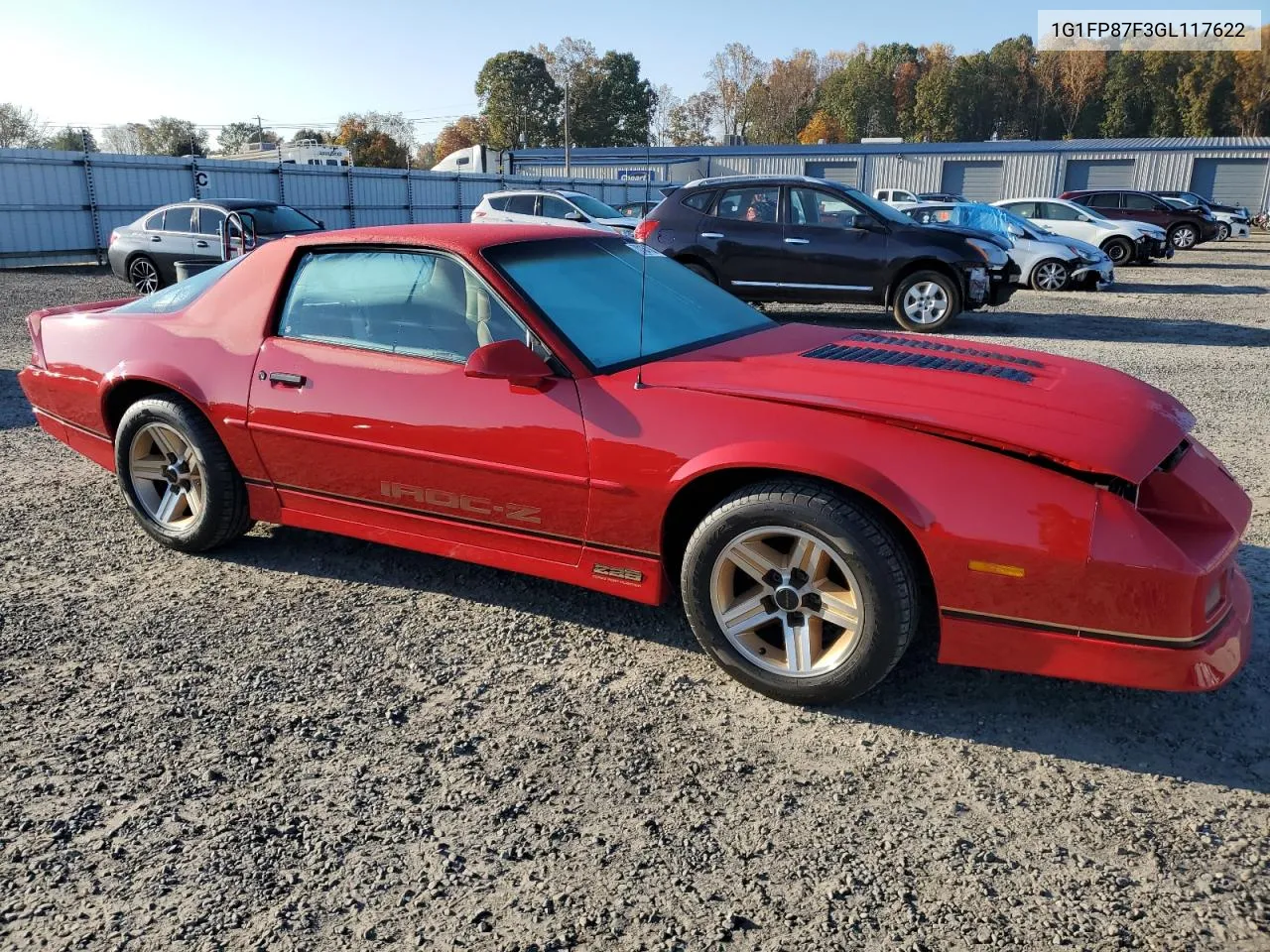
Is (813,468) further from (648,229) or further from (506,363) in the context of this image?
(648,229)

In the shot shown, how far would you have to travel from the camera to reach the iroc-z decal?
3395 millimetres

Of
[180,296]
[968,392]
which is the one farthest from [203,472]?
[968,392]

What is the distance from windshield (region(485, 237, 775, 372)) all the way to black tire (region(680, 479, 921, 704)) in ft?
2.42

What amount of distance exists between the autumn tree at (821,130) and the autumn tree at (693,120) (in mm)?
10679

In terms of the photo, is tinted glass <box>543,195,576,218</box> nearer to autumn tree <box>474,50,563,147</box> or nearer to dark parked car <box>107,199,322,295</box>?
dark parked car <box>107,199,322,295</box>

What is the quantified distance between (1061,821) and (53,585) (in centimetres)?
380

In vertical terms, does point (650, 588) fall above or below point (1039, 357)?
below

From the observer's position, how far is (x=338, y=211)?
24.7 meters

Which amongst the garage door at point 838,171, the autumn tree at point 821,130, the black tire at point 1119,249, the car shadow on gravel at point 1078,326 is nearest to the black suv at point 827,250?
the car shadow on gravel at point 1078,326

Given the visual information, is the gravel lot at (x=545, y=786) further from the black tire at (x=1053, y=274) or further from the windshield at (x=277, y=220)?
the black tire at (x=1053, y=274)

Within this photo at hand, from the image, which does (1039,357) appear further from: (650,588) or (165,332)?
(165,332)

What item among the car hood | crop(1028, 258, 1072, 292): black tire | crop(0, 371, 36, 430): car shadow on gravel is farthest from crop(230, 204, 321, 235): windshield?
the car hood

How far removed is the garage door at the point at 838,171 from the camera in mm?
50562

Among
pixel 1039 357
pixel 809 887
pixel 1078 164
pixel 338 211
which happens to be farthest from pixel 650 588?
pixel 1078 164
